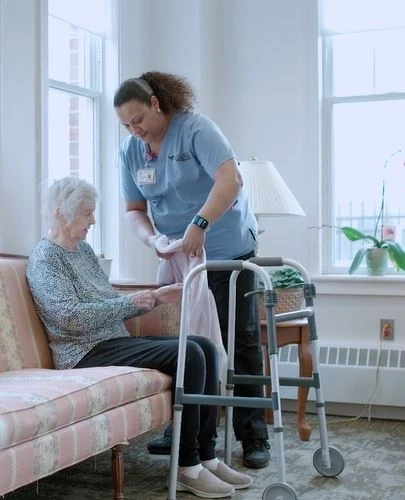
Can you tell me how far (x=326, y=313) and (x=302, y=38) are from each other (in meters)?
1.49

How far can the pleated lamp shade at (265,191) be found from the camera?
12.4ft

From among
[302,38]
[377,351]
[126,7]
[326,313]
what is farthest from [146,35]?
[377,351]

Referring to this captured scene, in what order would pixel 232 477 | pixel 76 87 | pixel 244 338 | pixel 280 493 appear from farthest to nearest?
pixel 76 87, pixel 244 338, pixel 232 477, pixel 280 493

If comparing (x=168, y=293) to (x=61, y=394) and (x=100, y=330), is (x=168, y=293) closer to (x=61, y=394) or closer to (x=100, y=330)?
(x=100, y=330)

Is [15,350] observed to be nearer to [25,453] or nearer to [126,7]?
[25,453]

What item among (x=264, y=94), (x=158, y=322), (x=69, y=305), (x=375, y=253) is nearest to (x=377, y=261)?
(x=375, y=253)

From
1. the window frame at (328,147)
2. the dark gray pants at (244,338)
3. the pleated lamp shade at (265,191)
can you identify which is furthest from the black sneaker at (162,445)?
the window frame at (328,147)

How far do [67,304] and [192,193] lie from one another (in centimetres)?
63

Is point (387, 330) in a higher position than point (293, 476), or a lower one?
higher

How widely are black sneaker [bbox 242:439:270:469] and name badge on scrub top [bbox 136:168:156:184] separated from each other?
3.49 ft

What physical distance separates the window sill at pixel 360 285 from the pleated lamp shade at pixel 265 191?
1.75ft

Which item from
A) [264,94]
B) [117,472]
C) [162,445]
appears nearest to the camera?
[117,472]

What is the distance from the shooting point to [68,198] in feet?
9.41

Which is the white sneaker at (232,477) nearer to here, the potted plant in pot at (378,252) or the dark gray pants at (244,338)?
the dark gray pants at (244,338)
